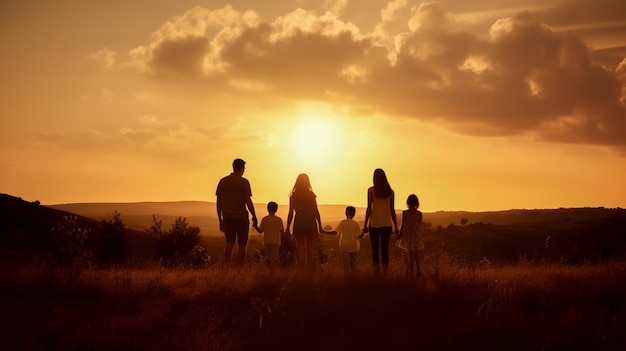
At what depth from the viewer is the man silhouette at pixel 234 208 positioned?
13.6 metres

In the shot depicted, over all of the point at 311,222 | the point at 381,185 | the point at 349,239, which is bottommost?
the point at 349,239

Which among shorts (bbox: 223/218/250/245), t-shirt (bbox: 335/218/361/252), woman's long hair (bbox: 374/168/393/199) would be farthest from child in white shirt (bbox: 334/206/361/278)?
shorts (bbox: 223/218/250/245)

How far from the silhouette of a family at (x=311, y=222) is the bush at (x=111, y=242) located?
1809 centimetres

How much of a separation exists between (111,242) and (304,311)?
23.6 metres

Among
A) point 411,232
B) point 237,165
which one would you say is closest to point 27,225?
point 237,165

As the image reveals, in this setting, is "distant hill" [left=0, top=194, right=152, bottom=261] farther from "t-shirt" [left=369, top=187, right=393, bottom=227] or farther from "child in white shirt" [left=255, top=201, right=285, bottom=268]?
"t-shirt" [left=369, top=187, right=393, bottom=227]

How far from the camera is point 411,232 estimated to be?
13164 millimetres

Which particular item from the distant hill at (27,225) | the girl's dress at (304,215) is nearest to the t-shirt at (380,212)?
the girl's dress at (304,215)

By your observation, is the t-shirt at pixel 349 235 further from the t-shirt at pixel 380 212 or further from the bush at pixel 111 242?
the bush at pixel 111 242

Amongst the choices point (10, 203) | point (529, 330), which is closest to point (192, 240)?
point (529, 330)

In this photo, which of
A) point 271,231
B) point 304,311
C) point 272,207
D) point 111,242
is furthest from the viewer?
point 111,242

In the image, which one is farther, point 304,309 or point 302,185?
point 302,185

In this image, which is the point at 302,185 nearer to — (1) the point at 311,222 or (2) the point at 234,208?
(1) the point at 311,222

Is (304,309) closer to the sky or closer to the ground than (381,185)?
closer to the ground
